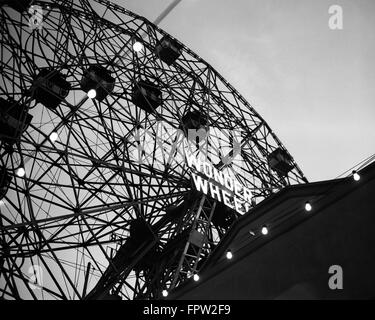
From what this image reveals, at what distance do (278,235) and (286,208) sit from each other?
153 inches

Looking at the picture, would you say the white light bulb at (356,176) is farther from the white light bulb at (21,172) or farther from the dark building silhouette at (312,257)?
the white light bulb at (21,172)

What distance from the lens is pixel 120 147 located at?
26547 mm

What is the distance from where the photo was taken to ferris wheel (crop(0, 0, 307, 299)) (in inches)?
866

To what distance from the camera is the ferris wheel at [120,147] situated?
21984mm

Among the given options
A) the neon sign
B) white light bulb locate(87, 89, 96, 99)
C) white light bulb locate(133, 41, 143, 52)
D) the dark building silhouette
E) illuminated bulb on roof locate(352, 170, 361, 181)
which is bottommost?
the dark building silhouette

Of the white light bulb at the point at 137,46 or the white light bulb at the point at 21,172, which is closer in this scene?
the white light bulb at the point at 21,172

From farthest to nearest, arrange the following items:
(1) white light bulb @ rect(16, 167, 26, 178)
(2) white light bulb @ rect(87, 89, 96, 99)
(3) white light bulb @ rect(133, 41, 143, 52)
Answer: (3) white light bulb @ rect(133, 41, 143, 52) → (2) white light bulb @ rect(87, 89, 96, 99) → (1) white light bulb @ rect(16, 167, 26, 178)

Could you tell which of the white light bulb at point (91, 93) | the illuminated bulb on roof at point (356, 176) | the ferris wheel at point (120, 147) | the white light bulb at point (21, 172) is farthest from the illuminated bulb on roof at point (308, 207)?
the white light bulb at point (91, 93)

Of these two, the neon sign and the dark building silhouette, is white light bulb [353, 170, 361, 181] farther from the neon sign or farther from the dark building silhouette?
the neon sign

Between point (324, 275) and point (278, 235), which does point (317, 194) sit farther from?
A: point (324, 275)

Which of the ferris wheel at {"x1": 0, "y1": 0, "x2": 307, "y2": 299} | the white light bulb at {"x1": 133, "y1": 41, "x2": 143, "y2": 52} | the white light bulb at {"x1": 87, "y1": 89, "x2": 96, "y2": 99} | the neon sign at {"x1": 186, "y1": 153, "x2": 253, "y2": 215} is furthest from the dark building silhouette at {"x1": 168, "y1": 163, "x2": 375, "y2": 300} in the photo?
the white light bulb at {"x1": 133, "y1": 41, "x2": 143, "y2": 52}

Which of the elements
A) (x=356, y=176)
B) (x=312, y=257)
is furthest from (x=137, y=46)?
(x=312, y=257)
